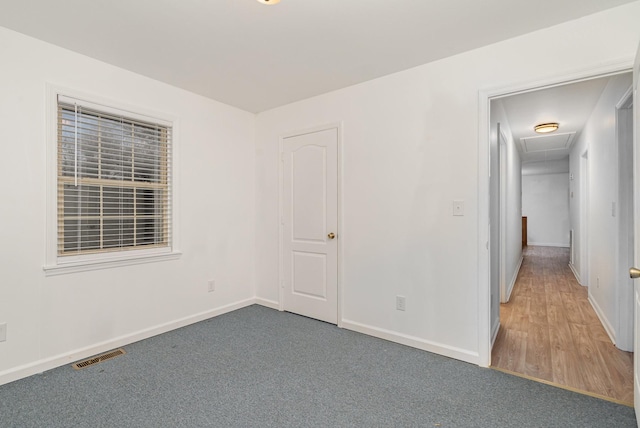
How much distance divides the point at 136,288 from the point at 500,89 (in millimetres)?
3448

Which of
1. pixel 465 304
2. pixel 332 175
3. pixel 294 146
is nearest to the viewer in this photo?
pixel 465 304

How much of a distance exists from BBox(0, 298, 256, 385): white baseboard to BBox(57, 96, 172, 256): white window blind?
2.54 ft

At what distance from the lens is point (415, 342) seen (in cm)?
282

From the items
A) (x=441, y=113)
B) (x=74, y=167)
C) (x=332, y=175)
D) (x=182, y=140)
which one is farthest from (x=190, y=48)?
(x=441, y=113)

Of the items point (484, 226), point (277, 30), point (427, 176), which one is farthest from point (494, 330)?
Result: point (277, 30)

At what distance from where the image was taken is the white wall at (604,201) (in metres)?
2.98

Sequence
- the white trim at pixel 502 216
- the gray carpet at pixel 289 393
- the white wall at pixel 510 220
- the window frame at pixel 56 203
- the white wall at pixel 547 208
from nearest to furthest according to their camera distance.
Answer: the gray carpet at pixel 289 393, the window frame at pixel 56 203, the white trim at pixel 502 216, the white wall at pixel 510 220, the white wall at pixel 547 208

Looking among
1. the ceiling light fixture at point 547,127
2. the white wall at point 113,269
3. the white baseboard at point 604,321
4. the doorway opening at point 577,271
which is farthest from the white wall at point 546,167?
the white wall at point 113,269

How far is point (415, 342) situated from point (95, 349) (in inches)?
105

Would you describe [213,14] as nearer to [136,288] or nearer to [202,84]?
[202,84]

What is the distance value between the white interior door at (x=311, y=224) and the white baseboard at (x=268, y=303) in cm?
12

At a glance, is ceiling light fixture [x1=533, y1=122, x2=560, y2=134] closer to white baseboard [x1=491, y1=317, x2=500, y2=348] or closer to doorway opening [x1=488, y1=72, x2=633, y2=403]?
doorway opening [x1=488, y1=72, x2=633, y2=403]

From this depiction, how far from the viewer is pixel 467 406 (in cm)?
198

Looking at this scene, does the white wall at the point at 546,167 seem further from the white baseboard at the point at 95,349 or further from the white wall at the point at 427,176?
the white baseboard at the point at 95,349
